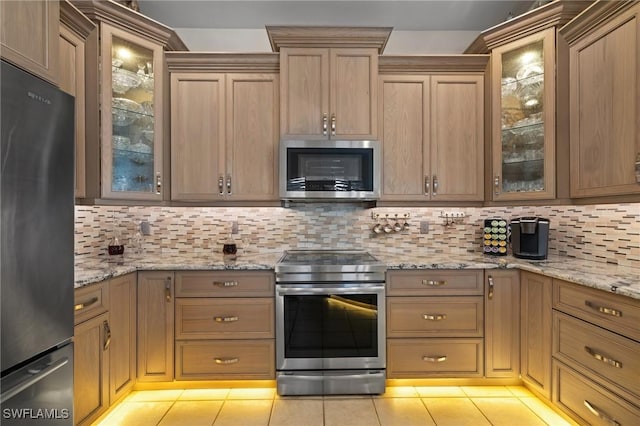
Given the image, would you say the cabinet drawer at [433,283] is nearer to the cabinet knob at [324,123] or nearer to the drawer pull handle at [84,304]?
the cabinet knob at [324,123]

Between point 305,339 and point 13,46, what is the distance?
6.58 feet

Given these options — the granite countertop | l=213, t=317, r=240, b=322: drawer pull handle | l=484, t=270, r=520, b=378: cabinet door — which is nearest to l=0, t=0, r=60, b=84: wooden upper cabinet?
the granite countertop

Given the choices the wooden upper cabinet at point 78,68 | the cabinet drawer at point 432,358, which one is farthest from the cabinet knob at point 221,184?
the cabinet drawer at point 432,358

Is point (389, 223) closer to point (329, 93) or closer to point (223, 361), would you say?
point (329, 93)

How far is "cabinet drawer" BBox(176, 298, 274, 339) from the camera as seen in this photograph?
2.10 m

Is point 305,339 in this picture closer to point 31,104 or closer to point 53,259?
point 53,259

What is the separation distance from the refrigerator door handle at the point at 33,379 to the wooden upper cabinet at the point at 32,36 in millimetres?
1148

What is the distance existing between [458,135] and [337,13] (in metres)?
1.40

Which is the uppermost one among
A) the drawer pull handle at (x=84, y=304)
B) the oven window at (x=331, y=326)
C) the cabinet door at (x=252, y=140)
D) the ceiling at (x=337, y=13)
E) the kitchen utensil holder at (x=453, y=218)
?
the ceiling at (x=337, y=13)

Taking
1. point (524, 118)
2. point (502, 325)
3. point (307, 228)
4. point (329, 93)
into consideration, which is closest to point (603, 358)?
point (502, 325)

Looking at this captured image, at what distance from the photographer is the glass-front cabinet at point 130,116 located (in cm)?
210

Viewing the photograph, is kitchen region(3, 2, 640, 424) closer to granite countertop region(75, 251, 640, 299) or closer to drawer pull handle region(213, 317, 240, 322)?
granite countertop region(75, 251, 640, 299)

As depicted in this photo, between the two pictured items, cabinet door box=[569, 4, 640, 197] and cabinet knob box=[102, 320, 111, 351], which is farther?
cabinet knob box=[102, 320, 111, 351]

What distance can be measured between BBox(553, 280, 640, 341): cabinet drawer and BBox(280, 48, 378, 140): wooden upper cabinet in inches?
59.9
